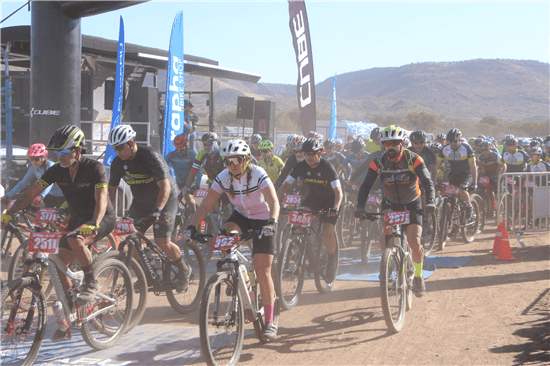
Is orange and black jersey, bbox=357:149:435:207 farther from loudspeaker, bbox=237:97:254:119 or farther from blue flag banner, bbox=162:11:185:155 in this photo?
loudspeaker, bbox=237:97:254:119

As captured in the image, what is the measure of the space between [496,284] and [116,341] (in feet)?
18.1

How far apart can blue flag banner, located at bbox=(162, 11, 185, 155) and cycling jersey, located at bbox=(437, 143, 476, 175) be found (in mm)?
6158

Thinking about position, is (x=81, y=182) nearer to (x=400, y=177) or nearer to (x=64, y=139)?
(x=64, y=139)

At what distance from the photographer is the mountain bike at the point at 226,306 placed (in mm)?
4157

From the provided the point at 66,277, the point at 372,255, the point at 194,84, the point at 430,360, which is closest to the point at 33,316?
the point at 66,277

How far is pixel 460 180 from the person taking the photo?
11.0m

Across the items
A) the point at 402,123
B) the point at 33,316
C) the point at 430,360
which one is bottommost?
the point at 430,360

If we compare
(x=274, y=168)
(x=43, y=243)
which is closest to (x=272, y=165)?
(x=274, y=168)

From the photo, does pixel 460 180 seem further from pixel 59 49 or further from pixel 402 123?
pixel 402 123

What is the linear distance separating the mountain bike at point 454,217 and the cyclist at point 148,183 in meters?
6.32

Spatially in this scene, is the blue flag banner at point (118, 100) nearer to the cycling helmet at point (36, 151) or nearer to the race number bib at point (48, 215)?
the cycling helmet at point (36, 151)

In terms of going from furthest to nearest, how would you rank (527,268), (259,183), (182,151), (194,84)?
1. (194,84)
2. (182,151)
3. (527,268)
4. (259,183)

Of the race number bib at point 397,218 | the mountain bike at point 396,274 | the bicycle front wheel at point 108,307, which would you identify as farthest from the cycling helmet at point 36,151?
the race number bib at point 397,218

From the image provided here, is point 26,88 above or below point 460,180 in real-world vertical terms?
above
